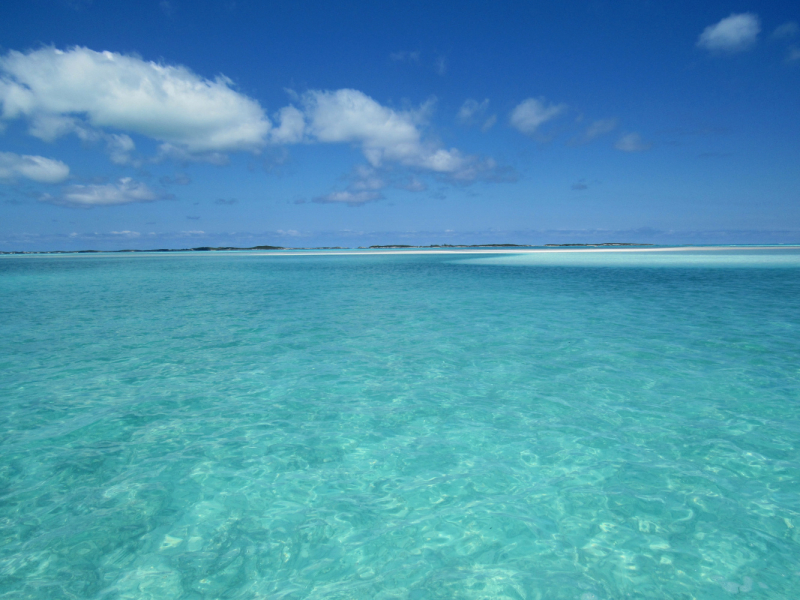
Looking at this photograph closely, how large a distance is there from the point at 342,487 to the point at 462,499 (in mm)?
1216

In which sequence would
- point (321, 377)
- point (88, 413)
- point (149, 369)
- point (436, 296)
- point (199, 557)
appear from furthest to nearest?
point (436, 296)
point (149, 369)
point (321, 377)
point (88, 413)
point (199, 557)

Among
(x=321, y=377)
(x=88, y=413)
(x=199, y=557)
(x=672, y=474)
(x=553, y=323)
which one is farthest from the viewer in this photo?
(x=553, y=323)

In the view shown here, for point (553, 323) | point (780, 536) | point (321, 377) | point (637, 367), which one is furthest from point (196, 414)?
point (553, 323)

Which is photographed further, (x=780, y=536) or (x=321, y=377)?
(x=321, y=377)

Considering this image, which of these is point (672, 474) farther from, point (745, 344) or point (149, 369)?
point (149, 369)

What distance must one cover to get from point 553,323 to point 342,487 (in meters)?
9.70

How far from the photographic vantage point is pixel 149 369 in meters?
8.34

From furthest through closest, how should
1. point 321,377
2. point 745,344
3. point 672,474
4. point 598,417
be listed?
point 745,344, point 321,377, point 598,417, point 672,474

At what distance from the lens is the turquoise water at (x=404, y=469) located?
3.20 metres

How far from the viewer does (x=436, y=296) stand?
19.6 metres

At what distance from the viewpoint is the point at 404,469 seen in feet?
15.2

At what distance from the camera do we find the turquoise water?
10.5 feet

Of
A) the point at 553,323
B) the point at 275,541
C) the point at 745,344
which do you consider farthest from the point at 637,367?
the point at 275,541

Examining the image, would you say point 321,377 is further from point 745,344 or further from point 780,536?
point 745,344
